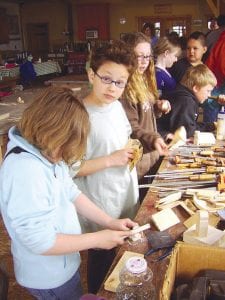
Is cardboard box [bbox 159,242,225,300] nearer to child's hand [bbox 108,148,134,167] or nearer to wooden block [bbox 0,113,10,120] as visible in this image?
child's hand [bbox 108,148,134,167]

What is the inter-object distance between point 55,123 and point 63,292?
0.71 metres

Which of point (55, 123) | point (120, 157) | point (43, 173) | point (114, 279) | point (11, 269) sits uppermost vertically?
point (55, 123)

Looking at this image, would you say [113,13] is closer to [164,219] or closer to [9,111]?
[9,111]

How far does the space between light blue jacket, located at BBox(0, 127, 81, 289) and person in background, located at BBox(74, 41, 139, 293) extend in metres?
0.45

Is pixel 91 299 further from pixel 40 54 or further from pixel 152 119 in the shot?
pixel 40 54

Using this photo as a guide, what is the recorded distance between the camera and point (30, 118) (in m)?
1.04

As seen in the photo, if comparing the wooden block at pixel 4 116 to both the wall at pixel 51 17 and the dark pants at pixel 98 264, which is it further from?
the wall at pixel 51 17

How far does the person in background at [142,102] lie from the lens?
6.38 feet

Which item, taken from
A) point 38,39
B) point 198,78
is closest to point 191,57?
point 198,78

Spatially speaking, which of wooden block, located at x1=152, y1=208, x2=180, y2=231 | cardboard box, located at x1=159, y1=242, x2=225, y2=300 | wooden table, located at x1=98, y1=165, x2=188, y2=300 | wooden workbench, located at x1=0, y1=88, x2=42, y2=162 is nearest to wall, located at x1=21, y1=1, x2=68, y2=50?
wooden workbench, located at x1=0, y1=88, x2=42, y2=162

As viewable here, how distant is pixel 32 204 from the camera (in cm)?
101

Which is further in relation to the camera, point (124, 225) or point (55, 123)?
point (124, 225)

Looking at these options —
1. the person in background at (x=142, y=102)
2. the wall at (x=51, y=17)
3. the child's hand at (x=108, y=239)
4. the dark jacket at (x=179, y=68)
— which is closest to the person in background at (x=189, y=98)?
the person in background at (x=142, y=102)

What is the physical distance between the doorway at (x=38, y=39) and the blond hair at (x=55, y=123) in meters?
14.1
